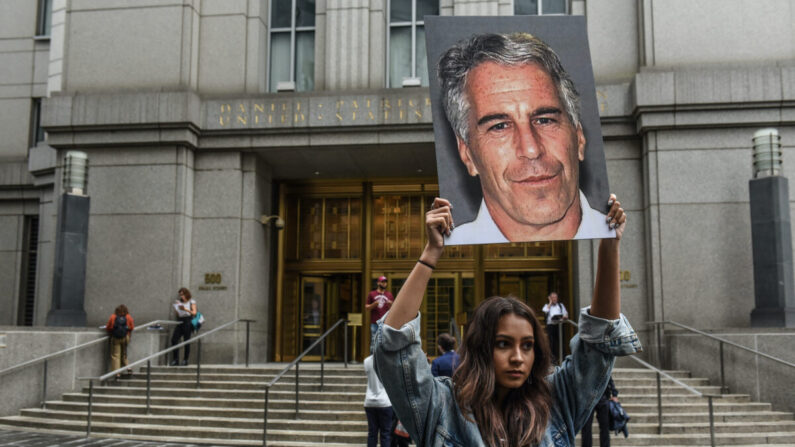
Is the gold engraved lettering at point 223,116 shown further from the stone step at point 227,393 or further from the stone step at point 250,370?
the stone step at point 227,393

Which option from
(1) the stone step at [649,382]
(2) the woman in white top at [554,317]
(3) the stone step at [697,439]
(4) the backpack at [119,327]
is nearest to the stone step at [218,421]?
(4) the backpack at [119,327]

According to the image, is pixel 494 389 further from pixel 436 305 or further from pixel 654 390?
pixel 436 305

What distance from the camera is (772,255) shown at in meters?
15.1

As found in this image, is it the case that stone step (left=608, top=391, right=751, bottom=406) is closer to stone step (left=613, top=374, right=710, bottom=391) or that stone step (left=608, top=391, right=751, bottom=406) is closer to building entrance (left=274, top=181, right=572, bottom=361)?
stone step (left=613, top=374, right=710, bottom=391)

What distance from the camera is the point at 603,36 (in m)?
18.1

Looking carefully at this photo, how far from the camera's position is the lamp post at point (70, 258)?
16438 mm

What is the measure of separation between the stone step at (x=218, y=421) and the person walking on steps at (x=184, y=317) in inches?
117

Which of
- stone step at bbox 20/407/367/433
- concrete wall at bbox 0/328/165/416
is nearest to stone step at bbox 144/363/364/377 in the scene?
concrete wall at bbox 0/328/165/416

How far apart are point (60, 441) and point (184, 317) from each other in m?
4.94

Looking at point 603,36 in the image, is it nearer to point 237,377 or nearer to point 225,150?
point 225,150

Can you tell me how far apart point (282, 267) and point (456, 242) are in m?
18.2

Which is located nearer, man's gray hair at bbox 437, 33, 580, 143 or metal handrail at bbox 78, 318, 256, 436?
man's gray hair at bbox 437, 33, 580, 143

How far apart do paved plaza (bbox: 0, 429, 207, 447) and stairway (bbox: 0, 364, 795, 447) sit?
40 cm

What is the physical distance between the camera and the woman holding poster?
244 centimetres
